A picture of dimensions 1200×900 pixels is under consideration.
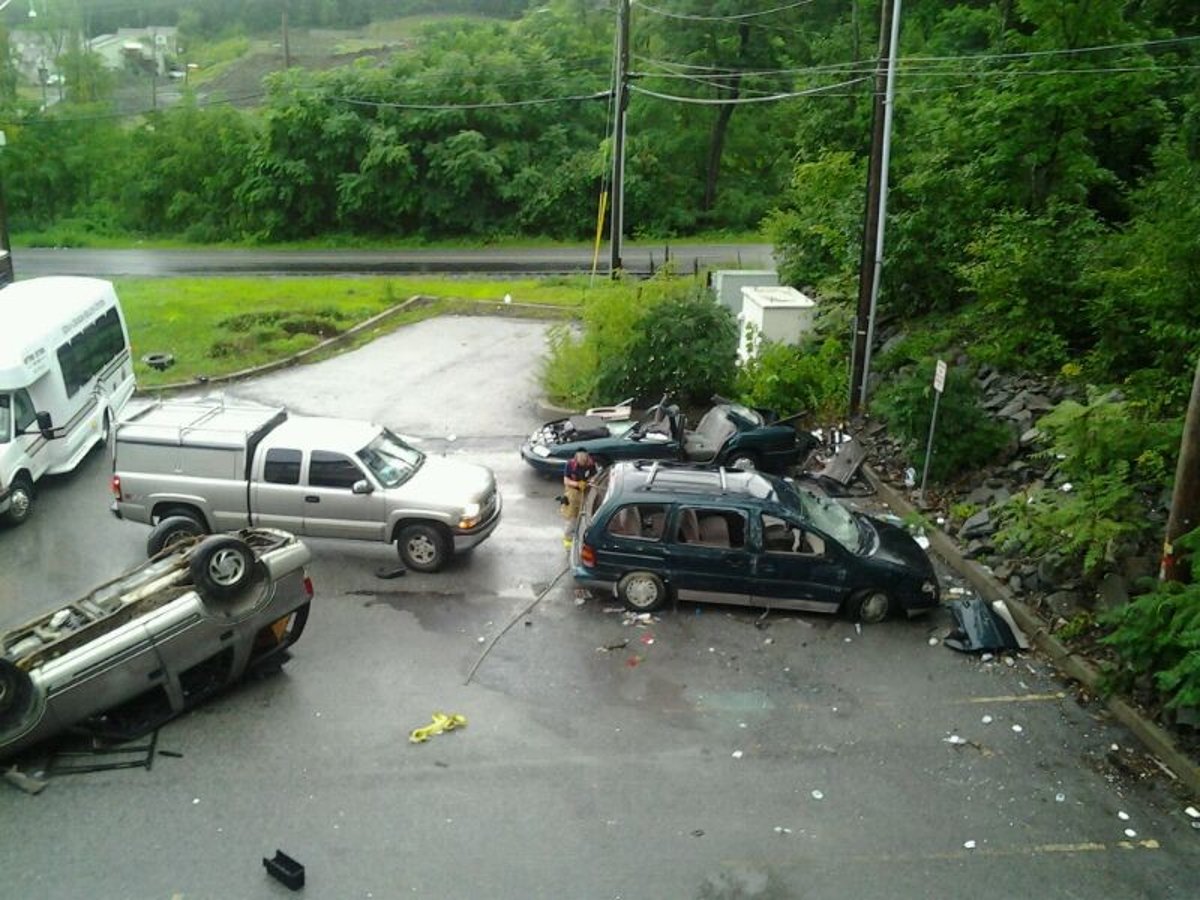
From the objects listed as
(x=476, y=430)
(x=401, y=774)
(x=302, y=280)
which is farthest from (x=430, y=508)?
(x=302, y=280)

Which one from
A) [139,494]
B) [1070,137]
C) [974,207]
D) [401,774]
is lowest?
[401,774]

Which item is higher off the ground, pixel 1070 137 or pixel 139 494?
pixel 1070 137

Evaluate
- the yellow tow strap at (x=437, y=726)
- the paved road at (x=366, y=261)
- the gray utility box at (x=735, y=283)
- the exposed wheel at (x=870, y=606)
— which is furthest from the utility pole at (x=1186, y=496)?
the paved road at (x=366, y=261)

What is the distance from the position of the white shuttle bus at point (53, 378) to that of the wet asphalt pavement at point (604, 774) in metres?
2.57

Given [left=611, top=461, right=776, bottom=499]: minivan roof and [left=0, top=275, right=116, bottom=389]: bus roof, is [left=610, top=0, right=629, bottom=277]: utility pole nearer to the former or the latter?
[left=0, top=275, right=116, bottom=389]: bus roof

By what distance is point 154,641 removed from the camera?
939 centimetres

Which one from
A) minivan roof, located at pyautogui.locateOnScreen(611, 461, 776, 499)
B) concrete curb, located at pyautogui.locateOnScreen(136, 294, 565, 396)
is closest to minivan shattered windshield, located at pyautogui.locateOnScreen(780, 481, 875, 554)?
minivan roof, located at pyautogui.locateOnScreen(611, 461, 776, 499)

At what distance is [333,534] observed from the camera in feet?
43.1

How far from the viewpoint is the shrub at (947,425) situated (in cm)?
1473

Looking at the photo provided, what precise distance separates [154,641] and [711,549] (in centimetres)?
573

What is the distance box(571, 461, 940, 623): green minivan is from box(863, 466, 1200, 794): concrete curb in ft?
3.35

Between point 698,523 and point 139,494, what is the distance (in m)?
6.90

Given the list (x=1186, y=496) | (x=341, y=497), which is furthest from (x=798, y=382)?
(x=1186, y=496)

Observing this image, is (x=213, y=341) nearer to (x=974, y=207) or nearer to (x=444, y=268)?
(x=444, y=268)
